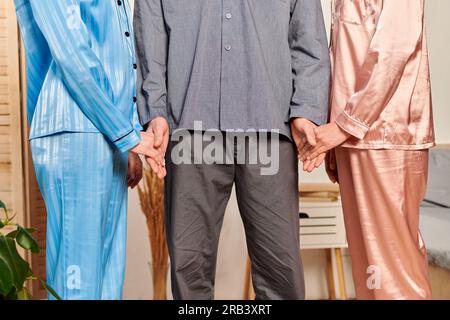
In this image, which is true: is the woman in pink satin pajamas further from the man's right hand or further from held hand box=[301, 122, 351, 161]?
the man's right hand

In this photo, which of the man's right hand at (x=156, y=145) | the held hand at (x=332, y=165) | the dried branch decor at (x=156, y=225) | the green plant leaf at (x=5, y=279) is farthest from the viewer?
the dried branch decor at (x=156, y=225)

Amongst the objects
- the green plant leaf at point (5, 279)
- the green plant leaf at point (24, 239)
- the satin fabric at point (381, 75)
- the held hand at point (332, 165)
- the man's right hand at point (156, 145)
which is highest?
the satin fabric at point (381, 75)

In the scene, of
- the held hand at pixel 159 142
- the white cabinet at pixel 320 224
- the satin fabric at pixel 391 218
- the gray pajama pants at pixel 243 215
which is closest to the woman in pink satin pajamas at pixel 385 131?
the satin fabric at pixel 391 218

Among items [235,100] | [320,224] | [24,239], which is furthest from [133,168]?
[320,224]

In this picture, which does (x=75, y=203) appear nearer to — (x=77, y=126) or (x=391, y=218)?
(x=77, y=126)

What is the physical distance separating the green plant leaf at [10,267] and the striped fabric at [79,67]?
396 millimetres

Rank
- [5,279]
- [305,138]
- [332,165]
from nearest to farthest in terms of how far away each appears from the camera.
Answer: [5,279]
[305,138]
[332,165]

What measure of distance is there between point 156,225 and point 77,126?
1.50 m

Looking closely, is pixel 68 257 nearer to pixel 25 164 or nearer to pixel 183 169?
pixel 183 169

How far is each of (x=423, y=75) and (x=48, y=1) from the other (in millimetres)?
1120

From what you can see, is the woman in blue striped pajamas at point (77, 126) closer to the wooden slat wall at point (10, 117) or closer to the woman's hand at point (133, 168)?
the woman's hand at point (133, 168)

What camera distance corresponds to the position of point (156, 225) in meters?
3.12

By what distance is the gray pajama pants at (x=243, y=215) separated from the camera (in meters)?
1.92
